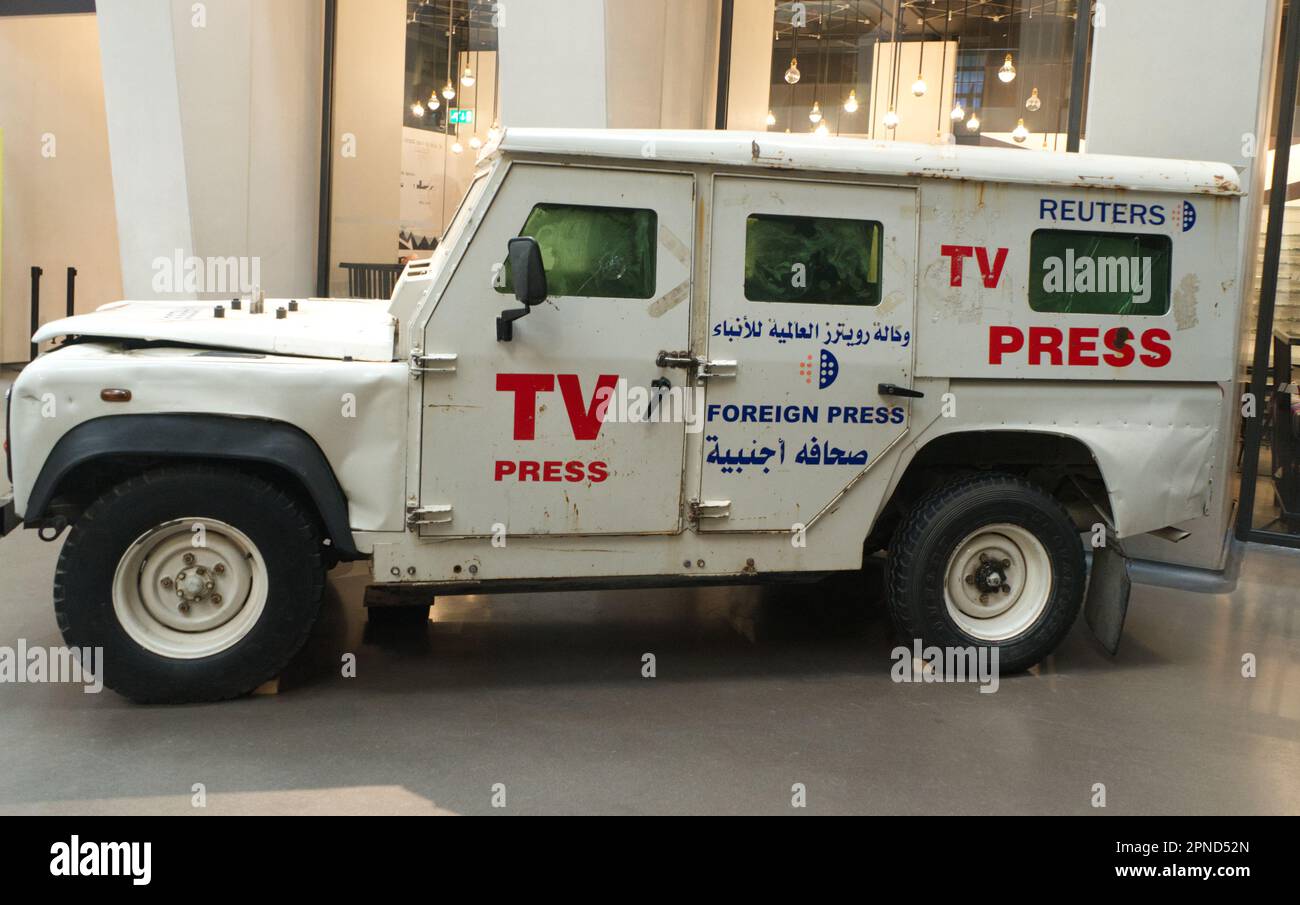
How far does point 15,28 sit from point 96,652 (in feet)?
41.9

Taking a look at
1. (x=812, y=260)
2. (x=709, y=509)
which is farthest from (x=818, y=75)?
(x=709, y=509)

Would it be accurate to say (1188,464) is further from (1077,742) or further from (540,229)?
(540,229)

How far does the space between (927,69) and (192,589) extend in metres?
7.07

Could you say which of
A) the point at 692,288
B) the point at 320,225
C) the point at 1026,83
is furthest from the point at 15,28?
the point at 692,288

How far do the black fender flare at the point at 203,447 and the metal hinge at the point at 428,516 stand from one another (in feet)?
0.83

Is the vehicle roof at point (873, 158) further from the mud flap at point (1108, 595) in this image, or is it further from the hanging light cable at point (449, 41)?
the hanging light cable at point (449, 41)

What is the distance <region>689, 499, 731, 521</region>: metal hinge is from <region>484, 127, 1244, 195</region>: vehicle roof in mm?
1410

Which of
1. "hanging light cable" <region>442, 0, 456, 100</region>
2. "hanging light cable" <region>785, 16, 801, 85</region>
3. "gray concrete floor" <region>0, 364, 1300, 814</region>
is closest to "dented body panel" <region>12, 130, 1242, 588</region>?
"gray concrete floor" <region>0, 364, 1300, 814</region>

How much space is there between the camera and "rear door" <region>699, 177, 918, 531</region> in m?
5.05

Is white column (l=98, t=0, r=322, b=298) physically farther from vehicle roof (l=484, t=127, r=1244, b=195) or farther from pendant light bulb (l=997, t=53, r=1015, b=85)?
pendant light bulb (l=997, t=53, r=1015, b=85)

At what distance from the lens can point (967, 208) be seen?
526 centimetres

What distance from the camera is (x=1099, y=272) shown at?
5422 mm

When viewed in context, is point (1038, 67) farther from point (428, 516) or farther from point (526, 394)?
point (428, 516)
